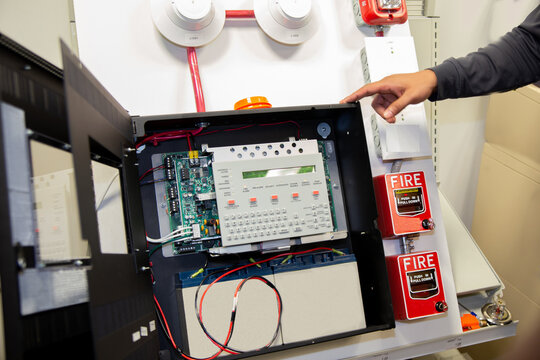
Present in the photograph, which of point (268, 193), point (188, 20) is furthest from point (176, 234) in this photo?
point (188, 20)

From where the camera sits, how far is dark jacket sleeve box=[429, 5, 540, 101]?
1074 mm

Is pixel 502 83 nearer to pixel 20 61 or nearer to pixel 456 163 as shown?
pixel 456 163

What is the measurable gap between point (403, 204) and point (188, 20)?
2.73 ft

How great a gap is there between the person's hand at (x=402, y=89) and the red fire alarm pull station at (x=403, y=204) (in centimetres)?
19

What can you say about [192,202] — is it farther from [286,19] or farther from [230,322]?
[286,19]

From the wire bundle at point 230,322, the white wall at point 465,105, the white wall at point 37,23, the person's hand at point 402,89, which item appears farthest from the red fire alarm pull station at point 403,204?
the white wall at point 37,23

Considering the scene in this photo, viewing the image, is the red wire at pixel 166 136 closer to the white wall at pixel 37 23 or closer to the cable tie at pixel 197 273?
the cable tie at pixel 197 273

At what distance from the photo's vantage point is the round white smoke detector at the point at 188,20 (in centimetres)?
108

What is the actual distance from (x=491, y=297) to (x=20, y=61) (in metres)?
1.51

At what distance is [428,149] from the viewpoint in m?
1.24

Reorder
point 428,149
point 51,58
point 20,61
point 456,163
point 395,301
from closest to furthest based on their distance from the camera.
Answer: point 20,61 < point 395,301 < point 428,149 < point 51,58 < point 456,163

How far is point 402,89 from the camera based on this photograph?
106 cm

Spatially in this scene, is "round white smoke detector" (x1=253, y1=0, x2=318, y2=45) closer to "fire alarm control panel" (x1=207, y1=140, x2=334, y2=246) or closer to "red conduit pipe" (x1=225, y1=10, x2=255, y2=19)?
"red conduit pipe" (x1=225, y1=10, x2=255, y2=19)

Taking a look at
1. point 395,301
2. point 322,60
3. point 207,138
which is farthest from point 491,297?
point 207,138
